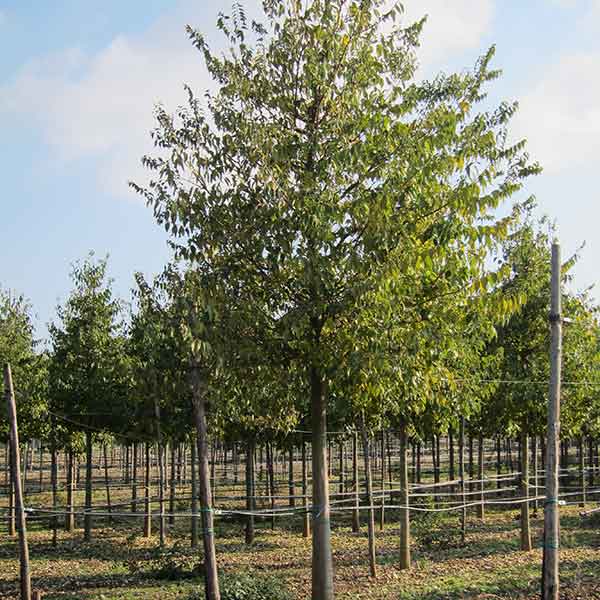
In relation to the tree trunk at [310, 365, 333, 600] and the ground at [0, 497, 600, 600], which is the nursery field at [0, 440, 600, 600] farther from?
the tree trunk at [310, 365, 333, 600]

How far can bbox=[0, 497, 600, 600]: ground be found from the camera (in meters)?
11.6

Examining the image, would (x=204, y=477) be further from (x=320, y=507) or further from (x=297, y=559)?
(x=297, y=559)

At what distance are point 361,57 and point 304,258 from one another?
2688 mm

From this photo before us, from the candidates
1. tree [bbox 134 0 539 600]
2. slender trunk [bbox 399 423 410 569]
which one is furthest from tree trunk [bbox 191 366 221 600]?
slender trunk [bbox 399 423 410 569]

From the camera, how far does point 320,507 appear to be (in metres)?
8.67

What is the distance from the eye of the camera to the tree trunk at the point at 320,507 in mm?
8688

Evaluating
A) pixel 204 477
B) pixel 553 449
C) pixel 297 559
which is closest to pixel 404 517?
pixel 297 559

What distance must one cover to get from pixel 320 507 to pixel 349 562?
6574 mm

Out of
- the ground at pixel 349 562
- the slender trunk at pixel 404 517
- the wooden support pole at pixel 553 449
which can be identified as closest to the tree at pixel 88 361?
the ground at pixel 349 562

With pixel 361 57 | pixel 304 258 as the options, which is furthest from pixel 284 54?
pixel 304 258

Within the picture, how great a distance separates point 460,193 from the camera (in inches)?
319

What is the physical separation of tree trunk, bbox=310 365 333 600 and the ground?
274 centimetres

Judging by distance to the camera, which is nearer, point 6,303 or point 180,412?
point 180,412

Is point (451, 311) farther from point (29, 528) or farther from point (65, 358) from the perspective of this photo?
point (29, 528)
